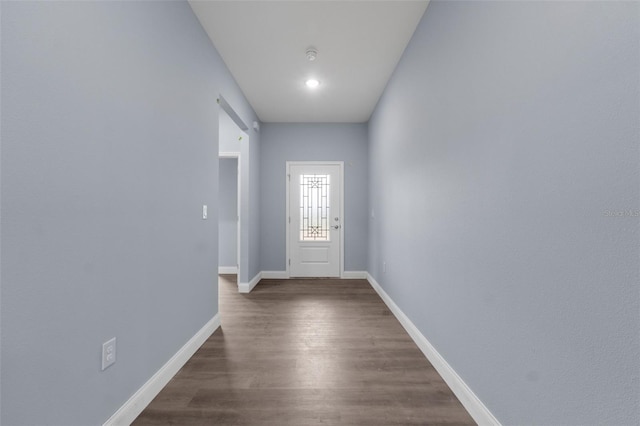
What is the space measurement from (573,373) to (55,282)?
77.5 inches

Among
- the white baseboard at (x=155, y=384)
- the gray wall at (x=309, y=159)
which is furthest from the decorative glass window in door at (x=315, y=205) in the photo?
the white baseboard at (x=155, y=384)

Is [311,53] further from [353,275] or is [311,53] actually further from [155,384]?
[353,275]

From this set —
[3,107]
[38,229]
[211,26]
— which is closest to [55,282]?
[38,229]

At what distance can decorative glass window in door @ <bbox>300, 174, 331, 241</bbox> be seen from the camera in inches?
196

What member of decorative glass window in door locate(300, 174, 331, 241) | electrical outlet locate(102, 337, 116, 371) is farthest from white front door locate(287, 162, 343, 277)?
electrical outlet locate(102, 337, 116, 371)

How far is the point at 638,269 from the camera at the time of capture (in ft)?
2.54

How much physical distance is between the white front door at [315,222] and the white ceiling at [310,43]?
1.42 meters

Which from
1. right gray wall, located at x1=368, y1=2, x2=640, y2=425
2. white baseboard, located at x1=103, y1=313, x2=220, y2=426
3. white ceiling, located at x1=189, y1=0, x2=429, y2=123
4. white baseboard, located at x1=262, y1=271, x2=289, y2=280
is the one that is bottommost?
white baseboard, located at x1=262, y1=271, x2=289, y2=280

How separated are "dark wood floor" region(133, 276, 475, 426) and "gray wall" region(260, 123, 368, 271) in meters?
1.82

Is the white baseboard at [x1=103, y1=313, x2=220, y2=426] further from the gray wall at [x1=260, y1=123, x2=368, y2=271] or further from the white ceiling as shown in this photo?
the white ceiling

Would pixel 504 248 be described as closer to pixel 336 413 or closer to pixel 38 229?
pixel 336 413

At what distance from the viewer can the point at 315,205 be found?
4984mm

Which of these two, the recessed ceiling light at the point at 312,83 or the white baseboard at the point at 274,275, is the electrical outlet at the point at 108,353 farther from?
the white baseboard at the point at 274,275

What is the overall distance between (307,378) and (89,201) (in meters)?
1.67
